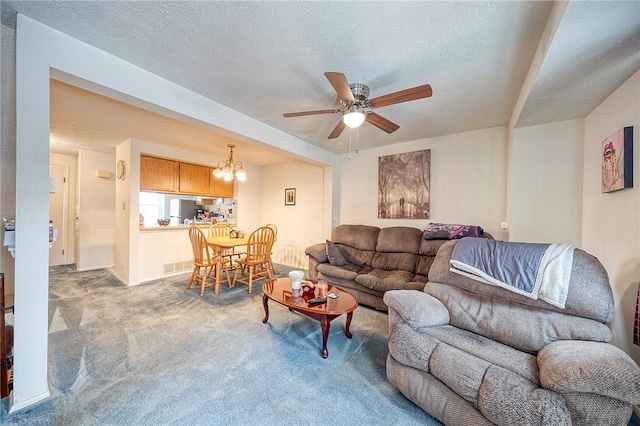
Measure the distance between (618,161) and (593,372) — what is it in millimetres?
1599

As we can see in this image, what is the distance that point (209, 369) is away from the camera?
187 centimetres

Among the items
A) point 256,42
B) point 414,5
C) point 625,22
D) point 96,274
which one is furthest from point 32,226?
point 96,274

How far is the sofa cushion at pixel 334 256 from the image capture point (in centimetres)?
355

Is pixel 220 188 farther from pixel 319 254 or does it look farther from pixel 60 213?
pixel 60 213

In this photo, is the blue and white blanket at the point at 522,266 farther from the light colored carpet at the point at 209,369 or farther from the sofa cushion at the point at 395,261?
the sofa cushion at the point at 395,261

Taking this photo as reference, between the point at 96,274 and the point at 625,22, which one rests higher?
the point at 625,22

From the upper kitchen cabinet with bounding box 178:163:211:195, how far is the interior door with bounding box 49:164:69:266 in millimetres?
2503

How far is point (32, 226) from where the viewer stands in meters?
1.49

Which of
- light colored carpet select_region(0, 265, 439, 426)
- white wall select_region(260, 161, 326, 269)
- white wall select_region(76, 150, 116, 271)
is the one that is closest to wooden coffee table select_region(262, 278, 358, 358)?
light colored carpet select_region(0, 265, 439, 426)

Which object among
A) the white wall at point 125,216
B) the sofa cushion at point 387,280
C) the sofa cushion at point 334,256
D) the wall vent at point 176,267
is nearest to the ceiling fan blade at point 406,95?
the sofa cushion at point 387,280

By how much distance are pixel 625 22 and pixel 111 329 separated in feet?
14.2

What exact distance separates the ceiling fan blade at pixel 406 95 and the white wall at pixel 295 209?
2.93 m

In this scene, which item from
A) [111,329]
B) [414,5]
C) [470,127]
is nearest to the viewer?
[414,5]

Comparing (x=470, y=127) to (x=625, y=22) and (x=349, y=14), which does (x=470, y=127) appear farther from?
(x=349, y=14)
